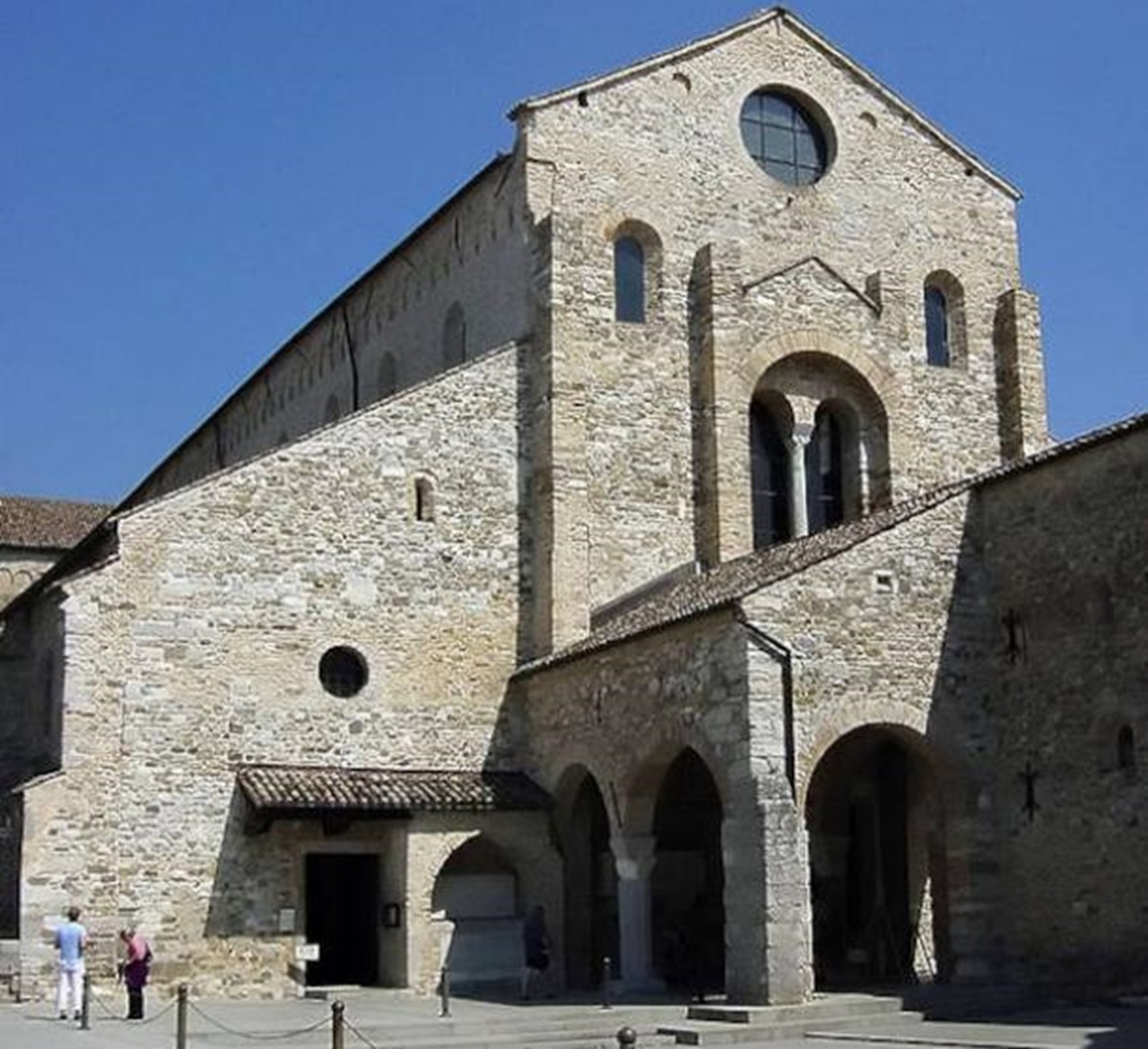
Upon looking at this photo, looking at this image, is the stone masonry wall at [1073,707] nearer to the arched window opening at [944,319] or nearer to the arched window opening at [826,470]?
the arched window opening at [826,470]

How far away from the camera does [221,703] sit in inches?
1045

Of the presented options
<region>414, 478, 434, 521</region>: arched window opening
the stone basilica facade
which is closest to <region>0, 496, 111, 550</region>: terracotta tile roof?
the stone basilica facade

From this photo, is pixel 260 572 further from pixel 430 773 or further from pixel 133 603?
pixel 430 773

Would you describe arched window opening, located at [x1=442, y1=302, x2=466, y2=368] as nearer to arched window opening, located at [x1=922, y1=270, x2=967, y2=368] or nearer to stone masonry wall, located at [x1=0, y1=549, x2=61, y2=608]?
arched window opening, located at [x1=922, y1=270, x2=967, y2=368]

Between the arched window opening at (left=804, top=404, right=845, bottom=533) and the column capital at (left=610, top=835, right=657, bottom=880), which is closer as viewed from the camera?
the column capital at (left=610, top=835, right=657, bottom=880)

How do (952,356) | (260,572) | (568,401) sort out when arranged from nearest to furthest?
(260,572) → (568,401) → (952,356)

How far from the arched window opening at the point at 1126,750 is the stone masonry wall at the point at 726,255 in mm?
9316

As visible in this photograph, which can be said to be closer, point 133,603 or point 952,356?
point 133,603

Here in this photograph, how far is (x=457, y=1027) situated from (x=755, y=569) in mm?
8484

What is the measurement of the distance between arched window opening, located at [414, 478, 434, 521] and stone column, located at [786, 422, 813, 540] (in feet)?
22.7

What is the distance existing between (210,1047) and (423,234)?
19.2 m

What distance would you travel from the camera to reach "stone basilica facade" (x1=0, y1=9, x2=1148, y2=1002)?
22844mm

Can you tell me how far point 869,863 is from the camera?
27.8 meters

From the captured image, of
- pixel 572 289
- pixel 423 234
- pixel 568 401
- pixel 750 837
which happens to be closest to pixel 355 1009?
pixel 750 837
